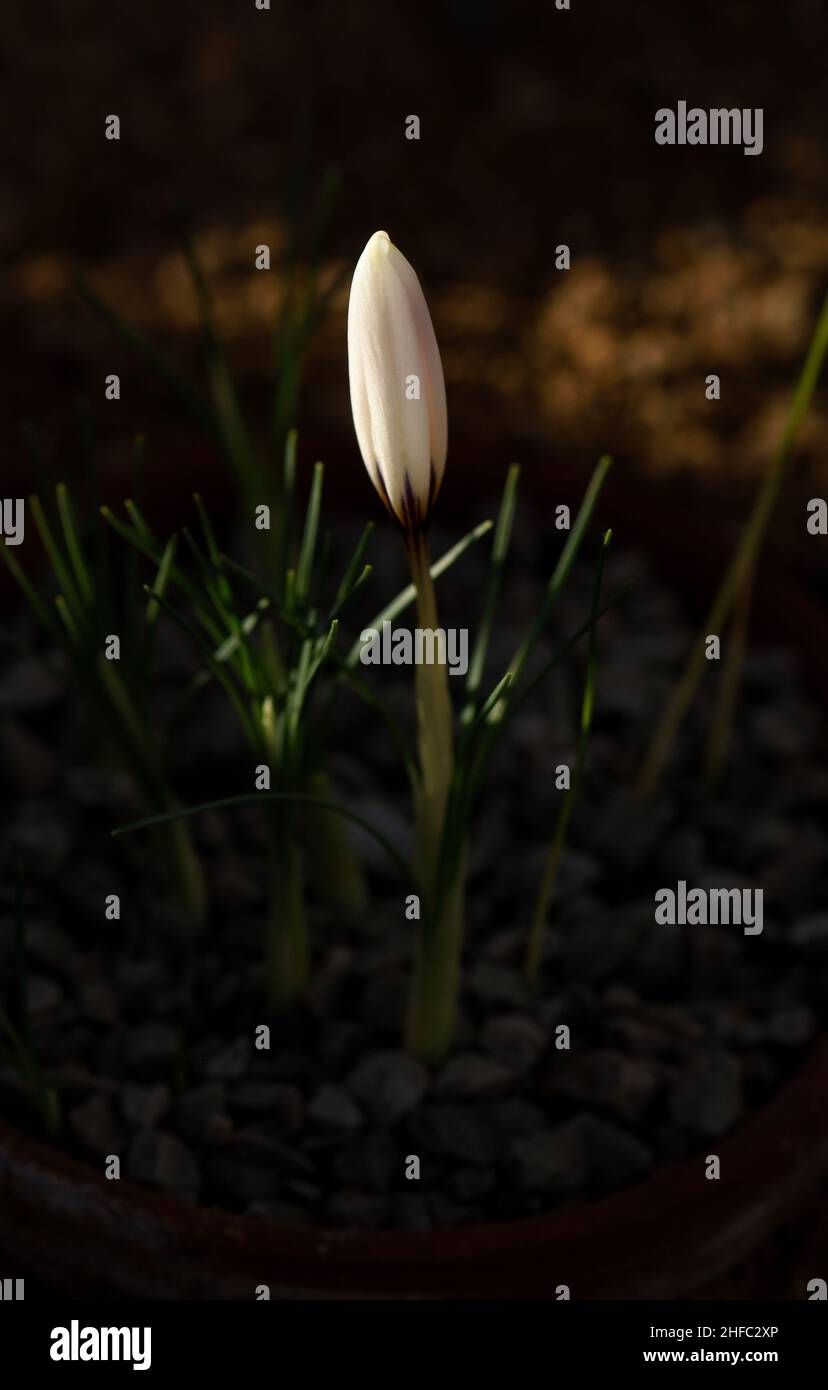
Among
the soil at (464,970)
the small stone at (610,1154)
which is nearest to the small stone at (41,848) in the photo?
the soil at (464,970)

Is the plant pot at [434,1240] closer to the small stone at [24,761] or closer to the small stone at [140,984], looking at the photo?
the small stone at [140,984]

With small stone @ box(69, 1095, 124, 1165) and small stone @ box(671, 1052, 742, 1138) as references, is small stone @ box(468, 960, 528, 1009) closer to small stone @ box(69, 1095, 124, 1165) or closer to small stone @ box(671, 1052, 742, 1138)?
small stone @ box(671, 1052, 742, 1138)

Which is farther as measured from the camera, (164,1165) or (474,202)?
(474,202)

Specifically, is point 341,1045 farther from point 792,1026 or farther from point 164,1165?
point 792,1026

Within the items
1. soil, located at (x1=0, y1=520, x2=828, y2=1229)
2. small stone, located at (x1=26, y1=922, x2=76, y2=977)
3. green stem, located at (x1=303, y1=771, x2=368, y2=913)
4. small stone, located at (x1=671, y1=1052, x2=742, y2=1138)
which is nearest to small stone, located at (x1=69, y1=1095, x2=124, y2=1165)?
soil, located at (x1=0, y1=520, x2=828, y2=1229)

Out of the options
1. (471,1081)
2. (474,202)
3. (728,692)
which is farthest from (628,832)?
(474,202)

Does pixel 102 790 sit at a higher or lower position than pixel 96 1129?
higher
